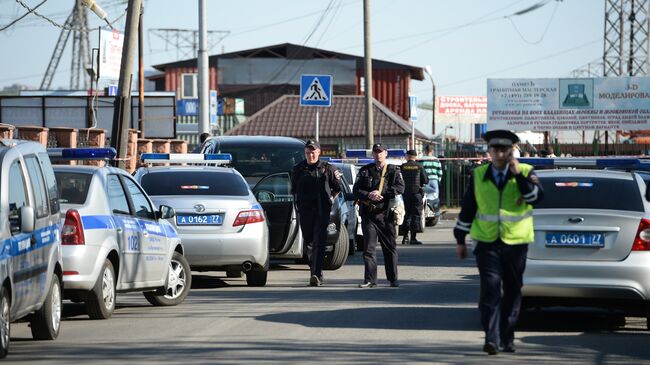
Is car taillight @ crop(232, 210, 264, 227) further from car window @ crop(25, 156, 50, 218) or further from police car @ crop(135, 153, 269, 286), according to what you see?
car window @ crop(25, 156, 50, 218)

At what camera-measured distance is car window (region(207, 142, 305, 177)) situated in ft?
70.1

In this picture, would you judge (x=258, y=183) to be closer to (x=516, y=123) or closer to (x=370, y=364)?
(x=370, y=364)

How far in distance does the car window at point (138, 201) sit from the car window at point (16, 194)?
3.21 meters

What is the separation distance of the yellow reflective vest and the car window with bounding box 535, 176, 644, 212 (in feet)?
5.25

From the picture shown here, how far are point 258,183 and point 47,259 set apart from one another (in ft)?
27.6

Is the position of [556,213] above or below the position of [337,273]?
above

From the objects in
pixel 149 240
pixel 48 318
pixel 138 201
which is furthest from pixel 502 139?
pixel 138 201

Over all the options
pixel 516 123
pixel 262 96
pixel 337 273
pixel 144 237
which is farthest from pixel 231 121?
pixel 144 237

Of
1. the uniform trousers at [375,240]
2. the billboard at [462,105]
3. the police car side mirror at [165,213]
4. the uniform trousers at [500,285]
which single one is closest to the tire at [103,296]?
the police car side mirror at [165,213]

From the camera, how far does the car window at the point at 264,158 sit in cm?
2138

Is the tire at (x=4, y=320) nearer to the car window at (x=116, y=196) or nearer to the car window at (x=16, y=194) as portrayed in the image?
the car window at (x=16, y=194)

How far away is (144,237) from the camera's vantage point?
14.2 meters

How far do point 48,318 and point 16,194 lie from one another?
4.34 ft

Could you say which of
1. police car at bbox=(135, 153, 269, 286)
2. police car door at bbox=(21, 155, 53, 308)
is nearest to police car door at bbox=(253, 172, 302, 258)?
police car at bbox=(135, 153, 269, 286)
